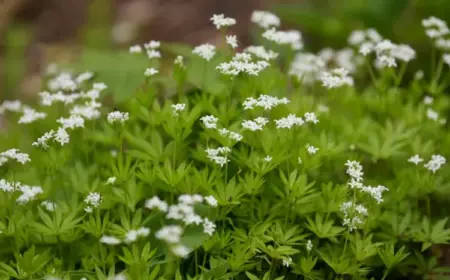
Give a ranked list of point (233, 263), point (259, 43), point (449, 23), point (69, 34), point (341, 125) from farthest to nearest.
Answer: point (69, 34) < point (259, 43) < point (449, 23) < point (341, 125) < point (233, 263)

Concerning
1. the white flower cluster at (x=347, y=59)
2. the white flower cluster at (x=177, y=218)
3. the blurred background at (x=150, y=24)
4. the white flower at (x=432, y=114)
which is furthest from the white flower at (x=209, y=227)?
the blurred background at (x=150, y=24)

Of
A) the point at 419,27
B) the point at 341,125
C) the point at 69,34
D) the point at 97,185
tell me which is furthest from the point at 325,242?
the point at 69,34

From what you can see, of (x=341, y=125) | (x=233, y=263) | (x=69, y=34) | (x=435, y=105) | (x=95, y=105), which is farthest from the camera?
(x=69, y=34)

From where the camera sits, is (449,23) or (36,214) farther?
(449,23)

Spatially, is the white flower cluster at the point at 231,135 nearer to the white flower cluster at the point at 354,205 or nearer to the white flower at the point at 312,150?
the white flower at the point at 312,150

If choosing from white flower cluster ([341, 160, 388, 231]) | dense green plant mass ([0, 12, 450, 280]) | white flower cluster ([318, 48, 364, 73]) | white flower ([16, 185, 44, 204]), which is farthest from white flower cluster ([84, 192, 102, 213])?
white flower cluster ([318, 48, 364, 73])

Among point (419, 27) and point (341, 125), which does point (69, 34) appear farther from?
point (341, 125)

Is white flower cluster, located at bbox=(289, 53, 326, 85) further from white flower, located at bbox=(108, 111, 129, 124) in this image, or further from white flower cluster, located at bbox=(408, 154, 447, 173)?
white flower, located at bbox=(108, 111, 129, 124)
